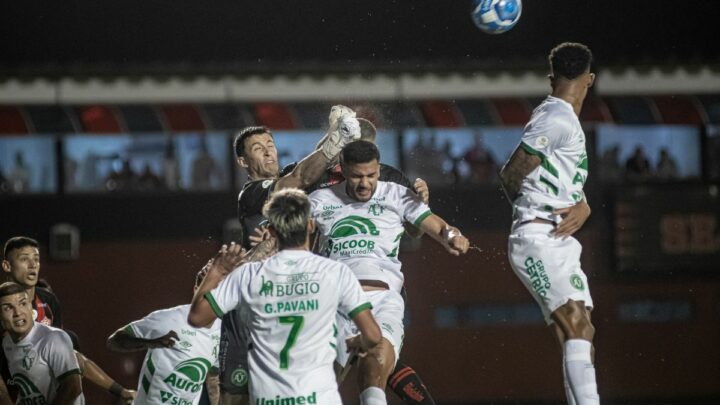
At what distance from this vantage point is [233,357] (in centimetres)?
869

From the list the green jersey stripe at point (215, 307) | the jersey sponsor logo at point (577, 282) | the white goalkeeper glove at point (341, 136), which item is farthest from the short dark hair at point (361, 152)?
the green jersey stripe at point (215, 307)

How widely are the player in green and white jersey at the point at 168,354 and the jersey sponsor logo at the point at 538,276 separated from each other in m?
2.04

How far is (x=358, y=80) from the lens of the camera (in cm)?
1917

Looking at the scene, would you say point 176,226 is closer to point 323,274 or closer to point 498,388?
point 498,388

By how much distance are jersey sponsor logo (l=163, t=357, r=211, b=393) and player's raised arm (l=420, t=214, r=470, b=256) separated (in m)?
1.67

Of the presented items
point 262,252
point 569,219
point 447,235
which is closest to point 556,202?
point 569,219

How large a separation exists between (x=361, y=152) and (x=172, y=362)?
1808mm

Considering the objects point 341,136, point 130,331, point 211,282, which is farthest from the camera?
point 341,136

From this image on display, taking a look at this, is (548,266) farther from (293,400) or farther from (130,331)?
(130,331)

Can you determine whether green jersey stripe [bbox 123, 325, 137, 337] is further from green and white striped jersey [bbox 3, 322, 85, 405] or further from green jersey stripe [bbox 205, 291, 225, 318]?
green jersey stripe [bbox 205, 291, 225, 318]

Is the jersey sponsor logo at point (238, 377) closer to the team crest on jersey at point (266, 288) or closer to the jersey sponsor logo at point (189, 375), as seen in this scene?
the jersey sponsor logo at point (189, 375)

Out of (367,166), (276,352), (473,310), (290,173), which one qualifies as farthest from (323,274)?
(473,310)

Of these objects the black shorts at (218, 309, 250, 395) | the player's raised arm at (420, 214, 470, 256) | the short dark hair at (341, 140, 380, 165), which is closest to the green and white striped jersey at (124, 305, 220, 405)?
the black shorts at (218, 309, 250, 395)

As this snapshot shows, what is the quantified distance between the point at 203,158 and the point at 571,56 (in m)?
10.7
